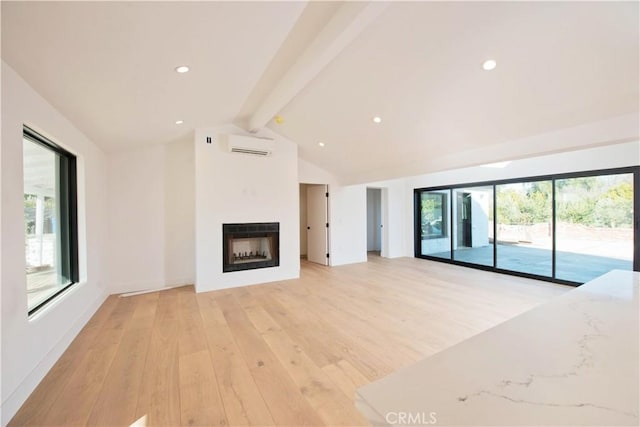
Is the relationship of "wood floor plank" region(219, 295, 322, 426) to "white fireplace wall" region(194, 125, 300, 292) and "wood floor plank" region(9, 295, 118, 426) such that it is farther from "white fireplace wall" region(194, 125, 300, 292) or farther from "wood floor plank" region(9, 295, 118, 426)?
"white fireplace wall" region(194, 125, 300, 292)

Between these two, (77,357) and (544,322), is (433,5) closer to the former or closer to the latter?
(544,322)

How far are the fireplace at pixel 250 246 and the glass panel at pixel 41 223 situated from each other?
2.13m

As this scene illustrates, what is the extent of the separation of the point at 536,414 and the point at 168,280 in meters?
5.45

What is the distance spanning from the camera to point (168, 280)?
4895 mm

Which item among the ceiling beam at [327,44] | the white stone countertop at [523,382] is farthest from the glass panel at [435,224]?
the white stone countertop at [523,382]

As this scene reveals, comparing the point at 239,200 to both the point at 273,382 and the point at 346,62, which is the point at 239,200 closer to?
the point at 346,62

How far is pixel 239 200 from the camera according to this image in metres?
4.84

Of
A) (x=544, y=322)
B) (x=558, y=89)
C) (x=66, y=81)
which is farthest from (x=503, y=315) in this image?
(x=66, y=81)

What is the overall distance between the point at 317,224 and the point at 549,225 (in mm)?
4790

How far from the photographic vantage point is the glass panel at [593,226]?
13.5 feet

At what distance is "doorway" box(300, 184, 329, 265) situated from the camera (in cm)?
669

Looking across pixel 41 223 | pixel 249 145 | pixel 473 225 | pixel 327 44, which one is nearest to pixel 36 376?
pixel 41 223

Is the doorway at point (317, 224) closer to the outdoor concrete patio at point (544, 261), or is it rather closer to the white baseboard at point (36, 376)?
the outdoor concrete patio at point (544, 261)

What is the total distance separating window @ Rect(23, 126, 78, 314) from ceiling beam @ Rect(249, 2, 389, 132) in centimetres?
247
